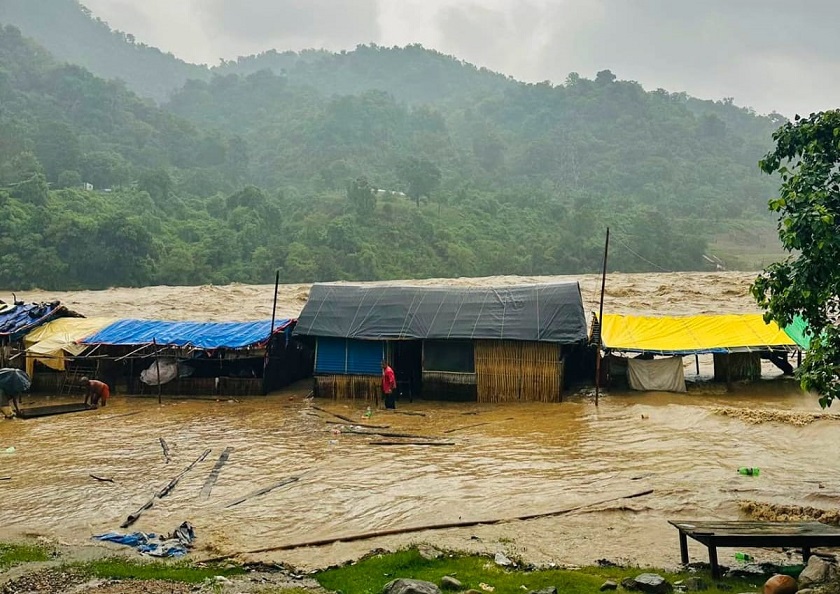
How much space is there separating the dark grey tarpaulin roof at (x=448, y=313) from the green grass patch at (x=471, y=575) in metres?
8.16

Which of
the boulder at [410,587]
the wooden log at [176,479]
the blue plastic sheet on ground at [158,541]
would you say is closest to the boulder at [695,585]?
the boulder at [410,587]

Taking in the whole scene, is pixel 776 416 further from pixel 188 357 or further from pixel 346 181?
pixel 346 181

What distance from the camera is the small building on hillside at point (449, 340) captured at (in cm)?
1571

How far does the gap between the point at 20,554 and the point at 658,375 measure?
44.0ft

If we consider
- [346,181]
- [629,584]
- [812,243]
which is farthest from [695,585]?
[346,181]

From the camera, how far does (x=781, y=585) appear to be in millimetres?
6223

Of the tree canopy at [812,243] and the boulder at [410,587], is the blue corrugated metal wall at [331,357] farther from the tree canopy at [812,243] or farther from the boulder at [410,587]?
the tree canopy at [812,243]

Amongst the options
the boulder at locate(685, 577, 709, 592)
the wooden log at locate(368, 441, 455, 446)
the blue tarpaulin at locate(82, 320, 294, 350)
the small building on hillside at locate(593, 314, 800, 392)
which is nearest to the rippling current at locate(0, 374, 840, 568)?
the wooden log at locate(368, 441, 455, 446)

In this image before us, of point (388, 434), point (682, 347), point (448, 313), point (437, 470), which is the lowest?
point (437, 470)

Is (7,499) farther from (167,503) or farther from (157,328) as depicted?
(157,328)

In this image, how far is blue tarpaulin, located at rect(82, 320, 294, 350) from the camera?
55.3ft

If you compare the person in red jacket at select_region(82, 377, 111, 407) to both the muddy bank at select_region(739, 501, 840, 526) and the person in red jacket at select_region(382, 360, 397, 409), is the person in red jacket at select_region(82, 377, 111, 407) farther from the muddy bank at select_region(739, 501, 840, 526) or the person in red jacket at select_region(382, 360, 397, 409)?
the muddy bank at select_region(739, 501, 840, 526)

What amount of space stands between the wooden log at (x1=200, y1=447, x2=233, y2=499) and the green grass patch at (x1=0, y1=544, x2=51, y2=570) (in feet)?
8.60

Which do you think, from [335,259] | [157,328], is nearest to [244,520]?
[157,328]
